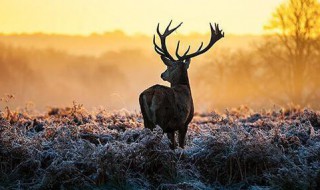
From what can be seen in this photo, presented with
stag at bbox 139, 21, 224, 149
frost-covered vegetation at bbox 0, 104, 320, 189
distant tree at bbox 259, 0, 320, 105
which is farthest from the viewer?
distant tree at bbox 259, 0, 320, 105

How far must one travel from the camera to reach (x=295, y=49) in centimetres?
3744

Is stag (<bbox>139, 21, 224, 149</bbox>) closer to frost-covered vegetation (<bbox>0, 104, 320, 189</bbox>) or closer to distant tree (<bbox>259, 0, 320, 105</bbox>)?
frost-covered vegetation (<bbox>0, 104, 320, 189</bbox>)

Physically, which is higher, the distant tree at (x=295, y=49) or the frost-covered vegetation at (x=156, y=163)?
the distant tree at (x=295, y=49)

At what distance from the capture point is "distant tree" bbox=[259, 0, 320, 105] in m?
36.3

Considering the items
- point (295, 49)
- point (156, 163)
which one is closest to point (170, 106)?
point (156, 163)

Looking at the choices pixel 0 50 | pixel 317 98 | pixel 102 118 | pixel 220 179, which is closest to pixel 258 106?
pixel 317 98

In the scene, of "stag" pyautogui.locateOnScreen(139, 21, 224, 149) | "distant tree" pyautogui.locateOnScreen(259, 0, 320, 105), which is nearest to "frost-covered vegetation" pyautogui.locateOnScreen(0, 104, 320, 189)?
"stag" pyautogui.locateOnScreen(139, 21, 224, 149)

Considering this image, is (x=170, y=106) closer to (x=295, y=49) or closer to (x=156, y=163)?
(x=156, y=163)

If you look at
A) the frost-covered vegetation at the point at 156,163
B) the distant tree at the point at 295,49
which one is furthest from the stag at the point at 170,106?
the distant tree at the point at 295,49

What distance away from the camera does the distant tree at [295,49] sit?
36281 millimetres

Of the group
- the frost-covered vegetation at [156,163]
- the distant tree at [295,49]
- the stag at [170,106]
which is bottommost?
the frost-covered vegetation at [156,163]

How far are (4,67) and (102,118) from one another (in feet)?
128

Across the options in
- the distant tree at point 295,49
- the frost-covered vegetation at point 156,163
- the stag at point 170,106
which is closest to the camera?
the frost-covered vegetation at point 156,163

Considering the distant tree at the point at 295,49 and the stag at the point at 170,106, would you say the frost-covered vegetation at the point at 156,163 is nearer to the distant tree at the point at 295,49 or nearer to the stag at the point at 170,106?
the stag at the point at 170,106
